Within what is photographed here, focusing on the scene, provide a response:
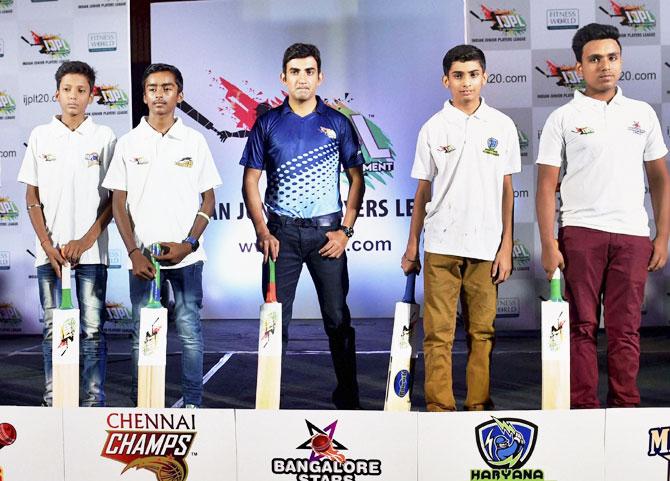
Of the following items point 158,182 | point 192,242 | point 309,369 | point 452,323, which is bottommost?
point 309,369

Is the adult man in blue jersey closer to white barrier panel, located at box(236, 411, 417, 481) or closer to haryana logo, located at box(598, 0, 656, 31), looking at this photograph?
white barrier panel, located at box(236, 411, 417, 481)

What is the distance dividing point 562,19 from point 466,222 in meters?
2.56

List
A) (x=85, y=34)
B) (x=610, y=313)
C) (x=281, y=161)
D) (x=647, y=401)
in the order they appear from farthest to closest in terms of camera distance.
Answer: (x=85, y=34) < (x=647, y=401) < (x=281, y=161) < (x=610, y=313)

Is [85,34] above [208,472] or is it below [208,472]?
above

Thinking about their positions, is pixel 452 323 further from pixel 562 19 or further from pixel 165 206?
pixel 562 19

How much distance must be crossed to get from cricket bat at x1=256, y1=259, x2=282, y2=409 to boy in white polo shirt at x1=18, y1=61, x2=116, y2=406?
2.79 ft

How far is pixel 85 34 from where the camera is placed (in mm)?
5578

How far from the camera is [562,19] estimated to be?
505 cm

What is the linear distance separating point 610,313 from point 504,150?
0.69 meters

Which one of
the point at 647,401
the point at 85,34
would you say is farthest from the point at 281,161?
the point at 85,34

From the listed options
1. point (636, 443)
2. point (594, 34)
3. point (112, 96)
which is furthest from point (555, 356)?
point (112, 96)

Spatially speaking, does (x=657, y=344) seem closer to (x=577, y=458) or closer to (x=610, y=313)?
(x=610, y=313)

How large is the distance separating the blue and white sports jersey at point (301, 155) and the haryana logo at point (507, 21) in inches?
87.1

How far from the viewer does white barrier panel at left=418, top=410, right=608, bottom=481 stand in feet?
7.61
